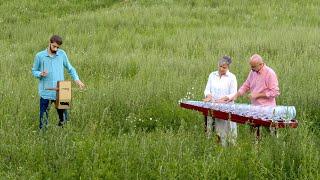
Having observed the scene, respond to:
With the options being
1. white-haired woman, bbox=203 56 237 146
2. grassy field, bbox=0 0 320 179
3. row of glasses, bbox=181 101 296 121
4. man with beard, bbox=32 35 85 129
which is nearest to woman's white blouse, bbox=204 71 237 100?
white-haired woman, bbox=203 56 237 146

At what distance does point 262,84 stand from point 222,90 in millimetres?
560

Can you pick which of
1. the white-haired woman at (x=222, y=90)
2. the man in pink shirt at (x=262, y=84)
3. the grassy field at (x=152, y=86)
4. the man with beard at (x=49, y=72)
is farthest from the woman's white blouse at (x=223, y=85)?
the man with beard at (x=49, y=72)

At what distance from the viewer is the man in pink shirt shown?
7227mm

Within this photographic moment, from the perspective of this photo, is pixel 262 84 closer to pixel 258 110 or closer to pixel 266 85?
pixel 266 85

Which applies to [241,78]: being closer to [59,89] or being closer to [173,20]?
[59,89]

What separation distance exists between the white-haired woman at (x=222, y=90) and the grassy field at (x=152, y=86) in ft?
0.87

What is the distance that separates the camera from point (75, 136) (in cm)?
691

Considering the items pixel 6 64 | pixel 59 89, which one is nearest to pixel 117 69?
pixel 6 64

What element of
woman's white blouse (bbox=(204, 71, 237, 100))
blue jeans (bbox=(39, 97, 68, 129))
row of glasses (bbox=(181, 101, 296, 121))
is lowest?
blue jeans (bbox=(39, 97, 68, 129))

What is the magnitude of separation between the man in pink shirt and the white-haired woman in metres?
0.14

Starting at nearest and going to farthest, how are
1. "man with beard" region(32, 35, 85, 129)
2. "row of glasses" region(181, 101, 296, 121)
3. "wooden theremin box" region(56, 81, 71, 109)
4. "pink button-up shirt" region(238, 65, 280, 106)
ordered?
"row of glasses" region(181, 101, 296, 121) < "pink button-up shirt" region(238, 65, 280, 106) < "wooden theremin box" region(56, 81, 71, 109) < "man with beard" region(32, 35, 85, 129)

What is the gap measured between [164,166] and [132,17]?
1304 centimetres

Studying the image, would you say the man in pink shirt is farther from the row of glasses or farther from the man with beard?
the man with beard

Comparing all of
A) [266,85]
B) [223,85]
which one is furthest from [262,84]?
[223,85]
